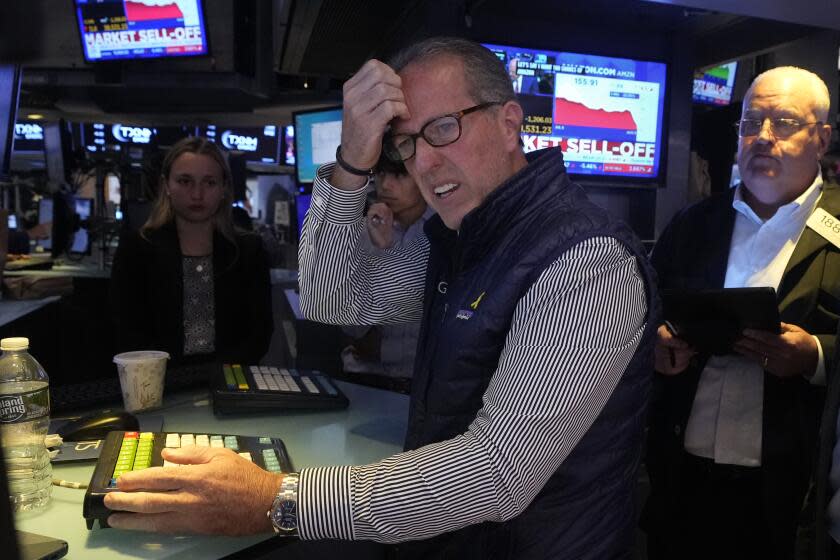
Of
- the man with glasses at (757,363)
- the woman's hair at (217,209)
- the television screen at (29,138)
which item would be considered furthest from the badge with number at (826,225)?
the television screen at (29,138)

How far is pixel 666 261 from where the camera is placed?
6.64ft

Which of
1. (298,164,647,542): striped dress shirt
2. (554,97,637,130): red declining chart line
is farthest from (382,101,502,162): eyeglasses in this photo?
(554,97,637,130): red declining chart line

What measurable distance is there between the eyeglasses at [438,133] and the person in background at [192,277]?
132 cm

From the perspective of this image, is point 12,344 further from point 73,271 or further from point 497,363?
point 73,271

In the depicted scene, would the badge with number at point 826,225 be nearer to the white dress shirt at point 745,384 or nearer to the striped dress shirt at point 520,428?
the white dress shirt at point 745,384

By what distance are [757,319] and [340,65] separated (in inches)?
155

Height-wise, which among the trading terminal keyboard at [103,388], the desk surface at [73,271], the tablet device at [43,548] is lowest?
the desk surface at [73,271]

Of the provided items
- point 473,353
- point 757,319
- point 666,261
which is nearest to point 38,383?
point 473,353

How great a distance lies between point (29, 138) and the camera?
33.8 ft

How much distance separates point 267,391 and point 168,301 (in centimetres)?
104

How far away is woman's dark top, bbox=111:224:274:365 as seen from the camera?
2.34m

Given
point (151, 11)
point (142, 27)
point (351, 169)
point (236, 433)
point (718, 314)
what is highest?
point (151, 11)

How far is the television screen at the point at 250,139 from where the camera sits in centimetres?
949

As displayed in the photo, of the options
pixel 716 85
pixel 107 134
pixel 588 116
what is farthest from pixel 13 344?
pixel 107 134
